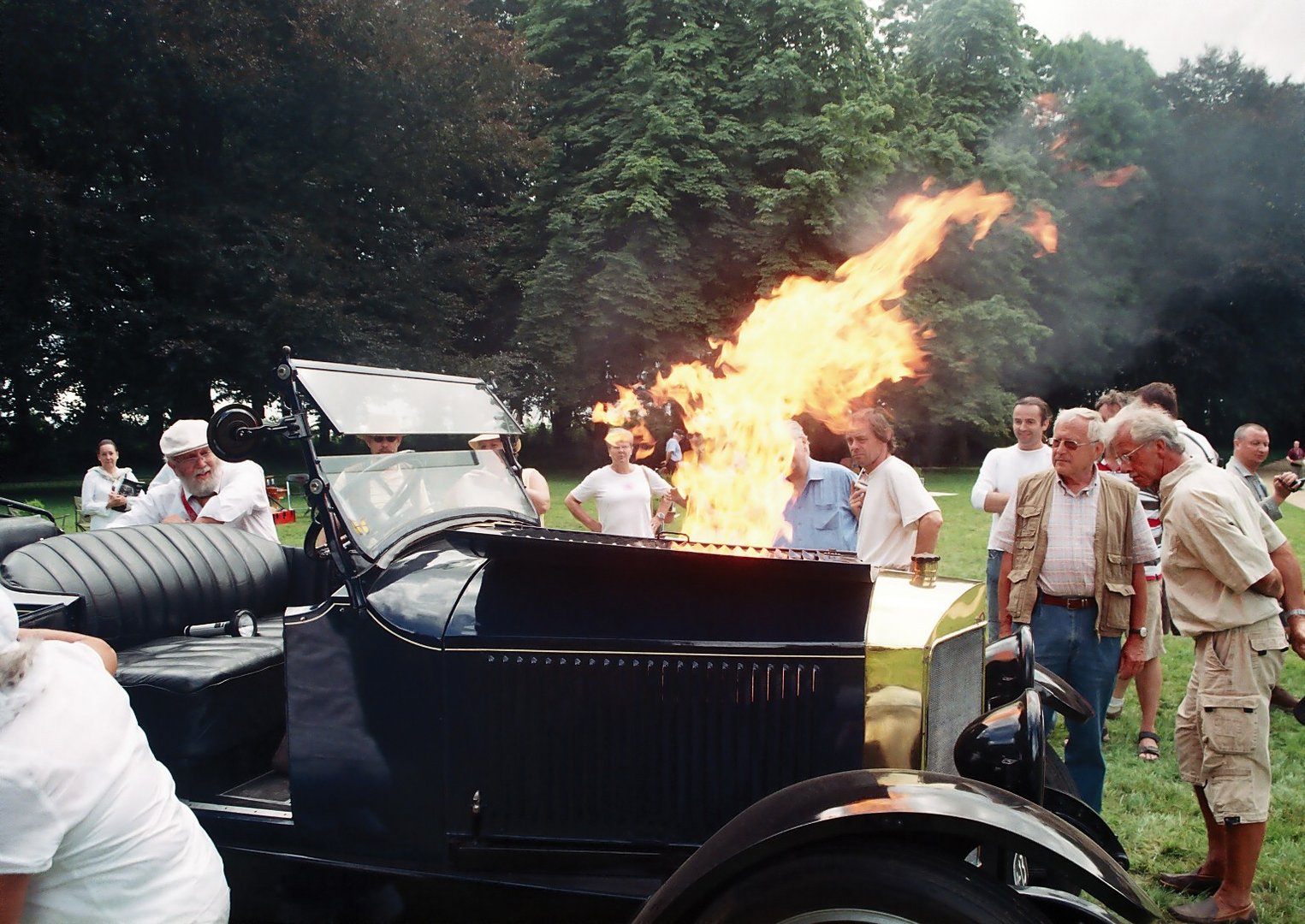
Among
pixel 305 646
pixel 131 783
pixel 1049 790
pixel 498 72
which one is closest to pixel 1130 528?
pixel 1049 790

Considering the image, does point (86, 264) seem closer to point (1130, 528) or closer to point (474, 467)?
point (474, 467)

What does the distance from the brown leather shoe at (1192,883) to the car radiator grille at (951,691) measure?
1588 mm

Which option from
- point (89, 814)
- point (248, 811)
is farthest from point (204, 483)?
point (89, 814)

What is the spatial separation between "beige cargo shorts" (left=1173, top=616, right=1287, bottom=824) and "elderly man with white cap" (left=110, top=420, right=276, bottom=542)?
4.71 meters

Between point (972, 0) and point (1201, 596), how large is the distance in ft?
82.9

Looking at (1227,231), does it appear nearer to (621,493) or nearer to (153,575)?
(621,493)

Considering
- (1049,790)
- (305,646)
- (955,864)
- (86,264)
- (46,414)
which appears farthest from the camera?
(46,414)

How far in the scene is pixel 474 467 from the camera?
390 centimetres

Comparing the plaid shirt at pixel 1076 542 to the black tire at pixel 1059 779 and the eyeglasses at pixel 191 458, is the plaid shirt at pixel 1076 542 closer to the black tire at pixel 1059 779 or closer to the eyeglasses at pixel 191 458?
the black tire at pixel 1059 779

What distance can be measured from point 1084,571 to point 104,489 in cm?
1009

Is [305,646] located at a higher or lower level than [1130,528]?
lower

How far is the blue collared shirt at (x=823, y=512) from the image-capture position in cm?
546

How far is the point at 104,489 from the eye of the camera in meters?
10.1

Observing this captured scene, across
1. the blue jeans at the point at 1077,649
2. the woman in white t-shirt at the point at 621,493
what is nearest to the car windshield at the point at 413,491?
the woman in white t-shirt at the point at 621,493
